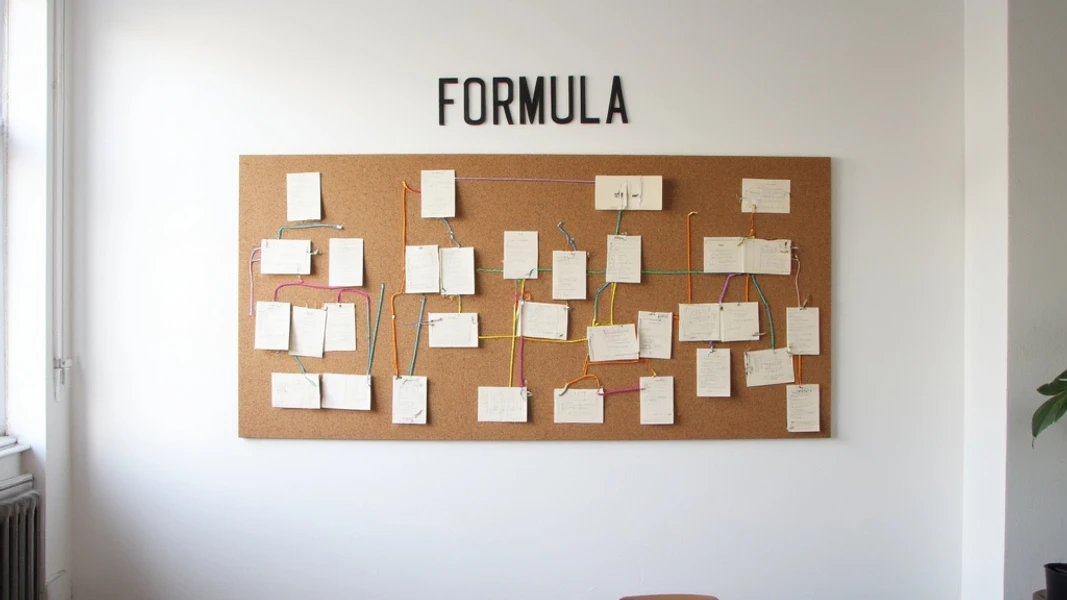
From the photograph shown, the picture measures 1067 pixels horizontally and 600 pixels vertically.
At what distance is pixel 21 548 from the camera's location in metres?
2.22

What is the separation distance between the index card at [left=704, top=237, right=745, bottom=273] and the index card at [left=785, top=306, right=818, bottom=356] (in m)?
0.28

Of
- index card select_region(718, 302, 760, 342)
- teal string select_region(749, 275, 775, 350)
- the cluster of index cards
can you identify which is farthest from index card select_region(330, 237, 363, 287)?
teal string select_region(749, 275, 775, 350)

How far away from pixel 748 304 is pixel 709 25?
3.78 feet

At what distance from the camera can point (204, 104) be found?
2.50m

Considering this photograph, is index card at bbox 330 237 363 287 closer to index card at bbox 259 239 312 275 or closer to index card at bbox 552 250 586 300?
index card at bbox 259 239 312 275

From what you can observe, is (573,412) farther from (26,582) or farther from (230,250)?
(26,582)

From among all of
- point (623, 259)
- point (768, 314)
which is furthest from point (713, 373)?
point (623, 259)

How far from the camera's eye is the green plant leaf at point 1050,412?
2.01 metres

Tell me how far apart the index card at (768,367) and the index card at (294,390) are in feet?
5.77

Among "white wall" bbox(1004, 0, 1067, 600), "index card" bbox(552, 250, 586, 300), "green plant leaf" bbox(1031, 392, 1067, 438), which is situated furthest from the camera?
Answer: "index card" bbox(552, 250, 586, 300)

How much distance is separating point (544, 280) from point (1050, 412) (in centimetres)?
180

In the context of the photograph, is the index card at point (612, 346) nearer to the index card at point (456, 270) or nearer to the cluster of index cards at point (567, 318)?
the cluster of index cards at point (567, 318)

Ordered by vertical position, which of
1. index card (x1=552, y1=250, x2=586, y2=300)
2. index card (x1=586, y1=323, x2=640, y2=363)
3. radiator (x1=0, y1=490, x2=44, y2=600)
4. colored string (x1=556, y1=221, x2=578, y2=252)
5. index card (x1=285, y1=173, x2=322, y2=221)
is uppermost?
index card (x1=285, y1=173, x2=322, y2=221)

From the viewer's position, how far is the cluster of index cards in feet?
7.98
